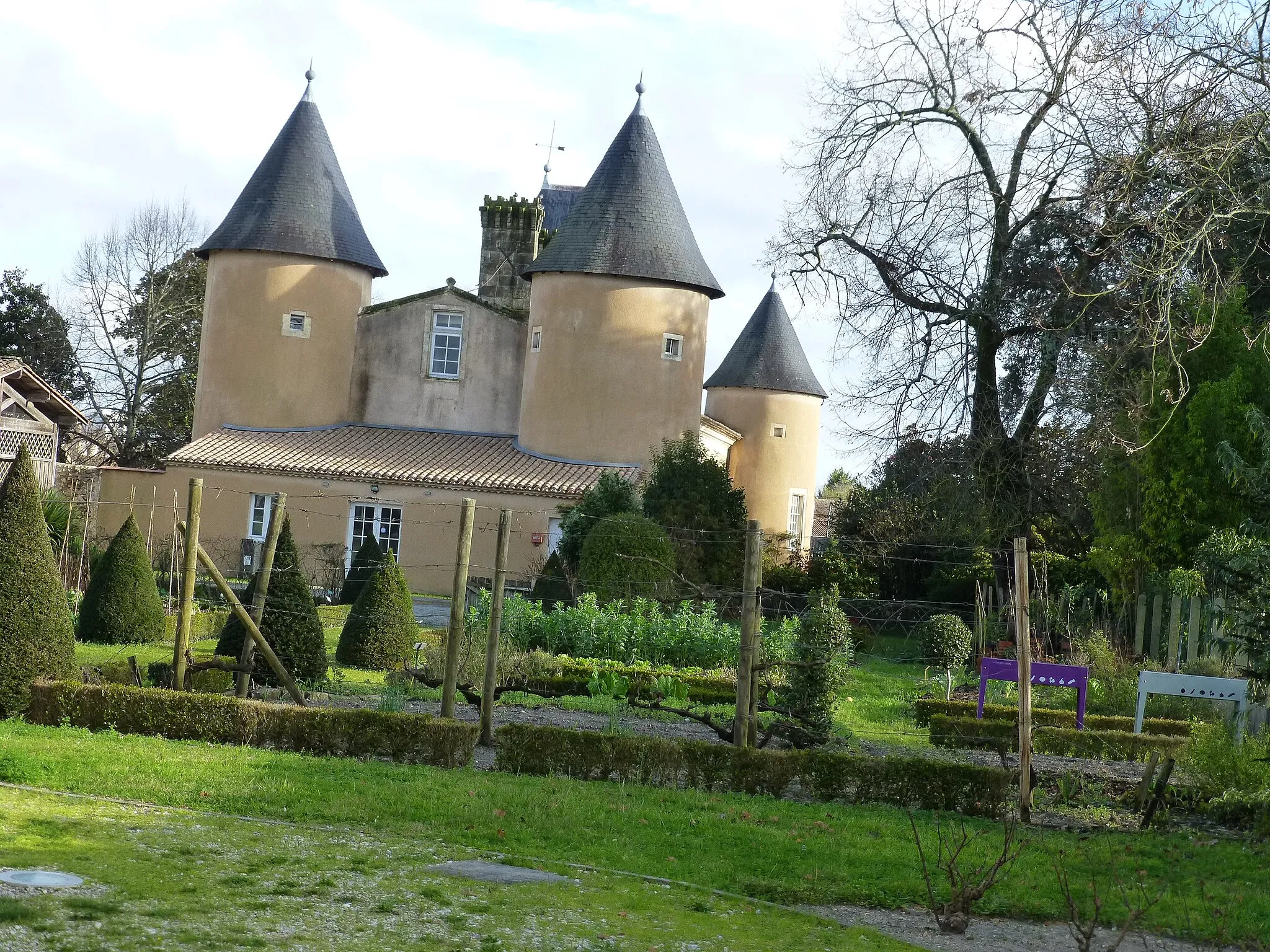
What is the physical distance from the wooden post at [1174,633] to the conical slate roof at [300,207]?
21.4 meters

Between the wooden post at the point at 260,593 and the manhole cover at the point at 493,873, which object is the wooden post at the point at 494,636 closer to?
Answer: the wooden post at the point at 260,593

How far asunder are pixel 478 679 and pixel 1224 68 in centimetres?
957

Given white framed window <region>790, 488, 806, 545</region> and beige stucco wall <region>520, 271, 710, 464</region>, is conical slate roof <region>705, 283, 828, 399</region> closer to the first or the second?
white framed window <region>790, 488, 806, 545</region>

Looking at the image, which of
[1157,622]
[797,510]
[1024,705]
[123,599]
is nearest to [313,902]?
[1024,705]

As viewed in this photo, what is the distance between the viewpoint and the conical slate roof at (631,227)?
30.3m

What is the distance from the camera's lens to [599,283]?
30.3 meters

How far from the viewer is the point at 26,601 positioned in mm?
11828

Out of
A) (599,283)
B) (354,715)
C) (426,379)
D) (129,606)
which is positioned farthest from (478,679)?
(426,379)

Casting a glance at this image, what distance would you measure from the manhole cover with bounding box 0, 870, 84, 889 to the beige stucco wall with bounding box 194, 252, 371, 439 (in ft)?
86.7

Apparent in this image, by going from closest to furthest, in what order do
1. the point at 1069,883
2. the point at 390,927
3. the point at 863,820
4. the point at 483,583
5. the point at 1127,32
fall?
1. the point at 390,927
2. the point at 1069,883
3. the point at 863,820
4. the point at 1127,32
5. the point at 483,583

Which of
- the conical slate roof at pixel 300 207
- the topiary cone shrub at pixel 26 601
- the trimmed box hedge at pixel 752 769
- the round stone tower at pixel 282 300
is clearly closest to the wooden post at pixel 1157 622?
the trimmed box hedge at pixel 752 769

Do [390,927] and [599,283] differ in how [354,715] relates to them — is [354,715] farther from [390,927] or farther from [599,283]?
[599,283]

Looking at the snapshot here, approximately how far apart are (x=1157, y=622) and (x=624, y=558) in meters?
7.60

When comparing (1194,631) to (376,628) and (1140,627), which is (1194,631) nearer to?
(1140,627)
